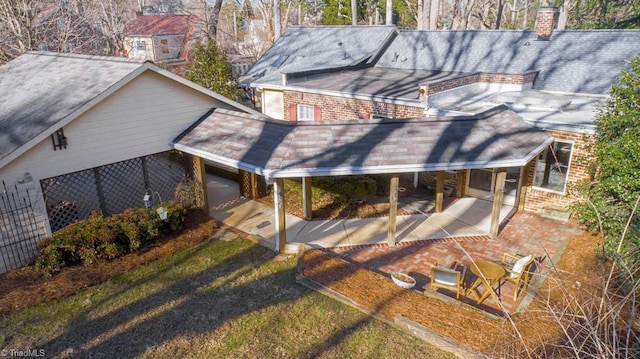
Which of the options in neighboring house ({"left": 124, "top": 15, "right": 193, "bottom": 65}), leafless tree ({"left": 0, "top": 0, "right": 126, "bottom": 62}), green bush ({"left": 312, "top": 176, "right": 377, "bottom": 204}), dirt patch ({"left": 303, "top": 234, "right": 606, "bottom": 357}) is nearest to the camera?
dirt patch ({"left": 303, "top": 234, "right": 606, "bottom": 357})

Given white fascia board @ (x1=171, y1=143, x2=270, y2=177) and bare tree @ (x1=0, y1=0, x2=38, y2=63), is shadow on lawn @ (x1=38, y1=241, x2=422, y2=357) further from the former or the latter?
bare tree @ (x1=0, y1=0, x2=38, y2=63)

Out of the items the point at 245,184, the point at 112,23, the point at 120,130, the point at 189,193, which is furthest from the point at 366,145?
the point at 112,23

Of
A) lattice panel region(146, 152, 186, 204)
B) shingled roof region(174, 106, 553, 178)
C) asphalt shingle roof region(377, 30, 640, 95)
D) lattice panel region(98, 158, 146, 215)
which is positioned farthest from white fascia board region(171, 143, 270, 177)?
asphalt shingle roof region(377, 30, 640, 95)

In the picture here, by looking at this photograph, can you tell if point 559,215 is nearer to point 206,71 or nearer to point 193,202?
point 193,202

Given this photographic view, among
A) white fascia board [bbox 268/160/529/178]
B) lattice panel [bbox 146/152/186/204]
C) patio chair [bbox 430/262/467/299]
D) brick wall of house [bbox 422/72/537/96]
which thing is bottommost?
patio chair [bbox 430/262/467/299]

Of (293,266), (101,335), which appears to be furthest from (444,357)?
(101,335)
